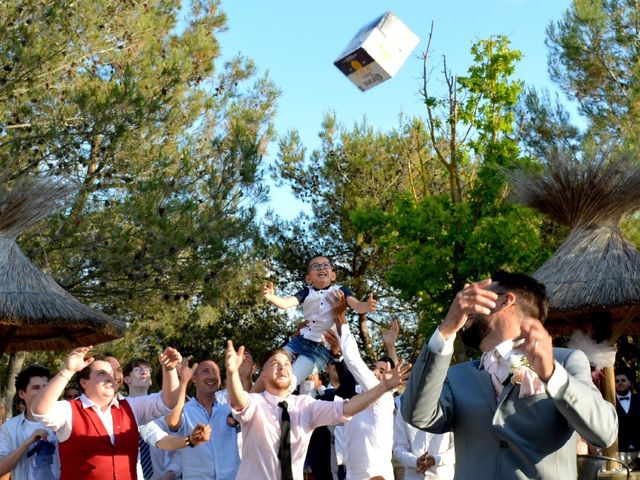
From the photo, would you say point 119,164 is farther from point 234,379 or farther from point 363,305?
point 234,379

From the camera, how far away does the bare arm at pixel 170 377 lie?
259 inches

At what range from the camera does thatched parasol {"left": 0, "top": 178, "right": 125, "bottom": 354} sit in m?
10.1

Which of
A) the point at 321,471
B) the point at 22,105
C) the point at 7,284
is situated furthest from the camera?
the point at 22,105

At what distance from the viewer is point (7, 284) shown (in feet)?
34.1

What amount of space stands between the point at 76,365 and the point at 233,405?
1.02m

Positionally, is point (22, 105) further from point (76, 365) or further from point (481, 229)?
Result: point (76, 365)

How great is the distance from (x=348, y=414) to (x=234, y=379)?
749 mm

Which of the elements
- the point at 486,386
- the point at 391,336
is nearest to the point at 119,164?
the point at 391,336

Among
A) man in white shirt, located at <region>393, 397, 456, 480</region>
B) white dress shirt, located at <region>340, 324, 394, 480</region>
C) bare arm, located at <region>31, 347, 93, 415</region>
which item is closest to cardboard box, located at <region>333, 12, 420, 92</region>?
white dress shirt, located at <region>340, 324, 394, 480</region>

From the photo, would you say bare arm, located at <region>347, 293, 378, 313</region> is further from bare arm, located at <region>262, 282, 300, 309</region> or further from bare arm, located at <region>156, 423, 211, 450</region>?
bare arm, located at <region>156, 423, 211, 450</region>

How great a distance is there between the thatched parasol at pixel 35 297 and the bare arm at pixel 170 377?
12.5ft

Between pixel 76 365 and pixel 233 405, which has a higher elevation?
pixel 76 365

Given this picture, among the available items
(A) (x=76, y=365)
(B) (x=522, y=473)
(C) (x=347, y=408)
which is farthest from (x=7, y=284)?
(B) (x=522, y=473)

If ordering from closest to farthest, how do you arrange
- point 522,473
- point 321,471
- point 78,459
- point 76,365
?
point 522,473 → point 76,365 → point 78,459 → point 321,471
